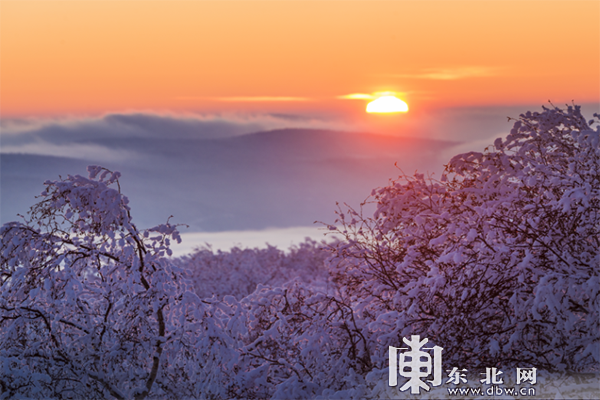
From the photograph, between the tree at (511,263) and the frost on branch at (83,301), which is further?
the frost on branch at (83,301)

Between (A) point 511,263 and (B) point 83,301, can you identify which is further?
(B) point 83,301

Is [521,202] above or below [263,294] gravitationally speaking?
above

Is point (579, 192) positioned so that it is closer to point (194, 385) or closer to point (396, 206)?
point (396, 206)

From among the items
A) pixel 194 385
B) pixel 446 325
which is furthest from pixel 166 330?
pixel 446 325

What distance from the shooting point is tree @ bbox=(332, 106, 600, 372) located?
25.6 feet

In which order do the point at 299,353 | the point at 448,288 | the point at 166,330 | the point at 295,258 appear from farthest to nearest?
1. the point at 295,258
2. the point at 299,353
3. the point at 166,330
4. the point at 448,288

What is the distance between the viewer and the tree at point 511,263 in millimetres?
7816

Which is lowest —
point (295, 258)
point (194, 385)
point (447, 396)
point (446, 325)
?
point (295, 258)

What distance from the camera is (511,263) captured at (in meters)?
8.38

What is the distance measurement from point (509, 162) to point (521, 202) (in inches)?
46.4

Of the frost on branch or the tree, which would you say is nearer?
the tree

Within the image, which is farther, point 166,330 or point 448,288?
point 166,330

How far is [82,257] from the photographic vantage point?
9.23 m

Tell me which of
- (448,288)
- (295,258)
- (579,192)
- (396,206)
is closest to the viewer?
(579,192)
